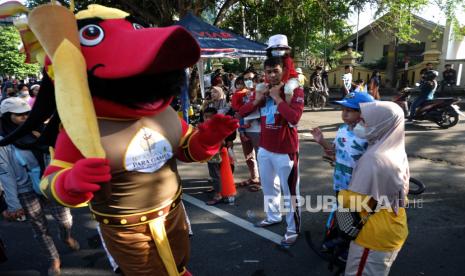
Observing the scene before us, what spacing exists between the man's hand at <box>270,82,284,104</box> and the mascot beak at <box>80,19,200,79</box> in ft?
4.79

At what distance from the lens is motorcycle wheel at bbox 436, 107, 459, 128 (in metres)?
8.24

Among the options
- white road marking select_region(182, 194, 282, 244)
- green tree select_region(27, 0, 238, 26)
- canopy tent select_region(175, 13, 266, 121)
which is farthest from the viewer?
green tree select_region(27, 0, 238, 26)

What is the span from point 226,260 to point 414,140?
593 cm

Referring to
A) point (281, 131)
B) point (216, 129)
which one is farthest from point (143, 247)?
point (281, 131)

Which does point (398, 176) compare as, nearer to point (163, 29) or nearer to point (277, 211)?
point (163, 29)

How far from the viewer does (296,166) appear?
3100mm

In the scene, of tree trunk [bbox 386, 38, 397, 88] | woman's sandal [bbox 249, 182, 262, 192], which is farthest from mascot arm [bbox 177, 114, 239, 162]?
tree trunk [bbox 386, 38, 397, 88]

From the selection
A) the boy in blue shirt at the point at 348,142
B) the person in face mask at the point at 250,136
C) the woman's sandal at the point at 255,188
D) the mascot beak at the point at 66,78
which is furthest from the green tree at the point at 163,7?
the mascot beak at the point at 66,78

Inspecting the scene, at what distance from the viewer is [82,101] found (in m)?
1.29

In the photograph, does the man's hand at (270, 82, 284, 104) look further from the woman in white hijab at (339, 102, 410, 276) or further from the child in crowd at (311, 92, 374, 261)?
the woman in white hijab at (339, 102, 410, 276)

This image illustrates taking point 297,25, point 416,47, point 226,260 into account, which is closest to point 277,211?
point 226,260

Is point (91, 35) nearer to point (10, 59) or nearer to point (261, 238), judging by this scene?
point (261, 238)

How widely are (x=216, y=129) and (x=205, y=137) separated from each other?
0.28 ft

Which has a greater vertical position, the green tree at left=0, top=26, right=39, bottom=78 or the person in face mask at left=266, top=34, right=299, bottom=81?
the green tree at left=0, top=26, right=39, bottom=78
